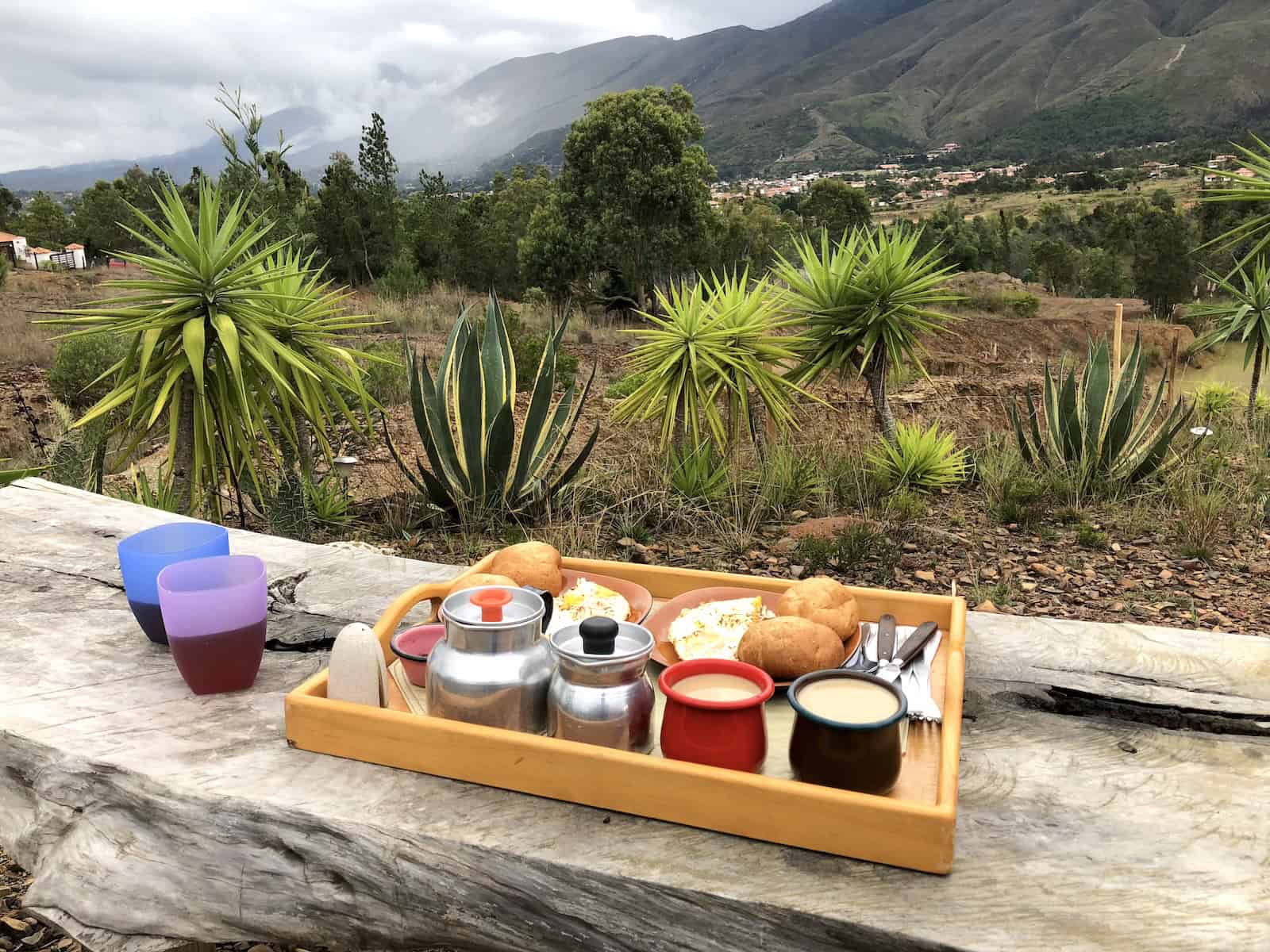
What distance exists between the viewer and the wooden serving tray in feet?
3.37

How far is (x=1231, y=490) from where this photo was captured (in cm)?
477

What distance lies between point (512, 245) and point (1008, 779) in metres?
22.5

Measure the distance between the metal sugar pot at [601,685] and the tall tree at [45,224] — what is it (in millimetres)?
44663

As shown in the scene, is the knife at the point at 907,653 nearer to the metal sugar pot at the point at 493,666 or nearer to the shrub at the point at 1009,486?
the metal sugar pot at the point at 493,666

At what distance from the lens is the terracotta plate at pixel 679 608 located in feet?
4.83

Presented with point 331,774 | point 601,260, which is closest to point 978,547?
point 331,774

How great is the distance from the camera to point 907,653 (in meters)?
1.44

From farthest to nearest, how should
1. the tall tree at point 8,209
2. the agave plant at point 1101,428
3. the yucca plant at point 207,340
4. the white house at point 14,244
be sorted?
the tall tree at point 8,209, the white house at point 14,244, the agave plant at point 1101,428, the yucca plant at point 207,340

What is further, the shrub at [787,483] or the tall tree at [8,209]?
the tall tree at [8,209]

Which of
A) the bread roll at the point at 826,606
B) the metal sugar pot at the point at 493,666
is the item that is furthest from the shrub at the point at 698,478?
the metal sugar pot at the point at 493,666

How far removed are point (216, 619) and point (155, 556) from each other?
11.8 inches

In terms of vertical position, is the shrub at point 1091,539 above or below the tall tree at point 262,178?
below

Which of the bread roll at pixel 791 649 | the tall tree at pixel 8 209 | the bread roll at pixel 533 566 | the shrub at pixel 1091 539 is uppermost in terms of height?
the tall tree at pixel 8 209

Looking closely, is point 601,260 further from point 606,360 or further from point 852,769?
point 852,769
